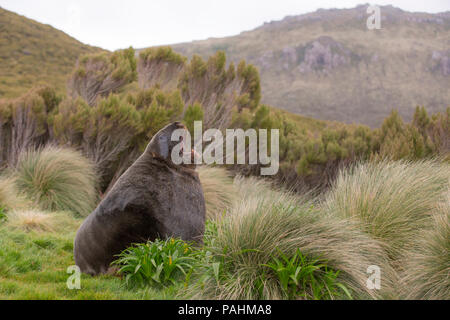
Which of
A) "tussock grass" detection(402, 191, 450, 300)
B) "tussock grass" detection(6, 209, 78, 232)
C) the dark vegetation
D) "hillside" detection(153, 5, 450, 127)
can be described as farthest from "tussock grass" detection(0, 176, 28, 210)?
"hillside" detection(153, 5, 450, 127)

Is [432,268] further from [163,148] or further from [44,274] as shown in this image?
[44,274]

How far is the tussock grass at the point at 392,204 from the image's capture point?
3885 millimetres

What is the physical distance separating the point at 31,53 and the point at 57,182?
31.3 m

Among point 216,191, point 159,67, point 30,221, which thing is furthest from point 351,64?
point 30,221

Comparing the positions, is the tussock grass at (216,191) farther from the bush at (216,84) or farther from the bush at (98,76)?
the bush at (98,76)

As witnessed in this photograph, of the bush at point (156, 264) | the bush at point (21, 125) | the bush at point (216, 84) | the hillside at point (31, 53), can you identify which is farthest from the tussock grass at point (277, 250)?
the hillside at point (31, 53)

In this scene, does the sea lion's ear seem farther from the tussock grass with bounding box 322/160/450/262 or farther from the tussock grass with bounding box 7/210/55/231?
the tussock grass with bounding box 7/210/55/231

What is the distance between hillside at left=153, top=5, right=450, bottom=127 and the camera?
2699 inches

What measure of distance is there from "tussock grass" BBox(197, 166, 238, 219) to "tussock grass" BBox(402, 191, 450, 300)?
367cm

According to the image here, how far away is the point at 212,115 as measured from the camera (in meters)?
10.8

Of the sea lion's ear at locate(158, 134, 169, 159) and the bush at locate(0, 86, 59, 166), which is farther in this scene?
the bush at locate(0, 86, 59, 166)
